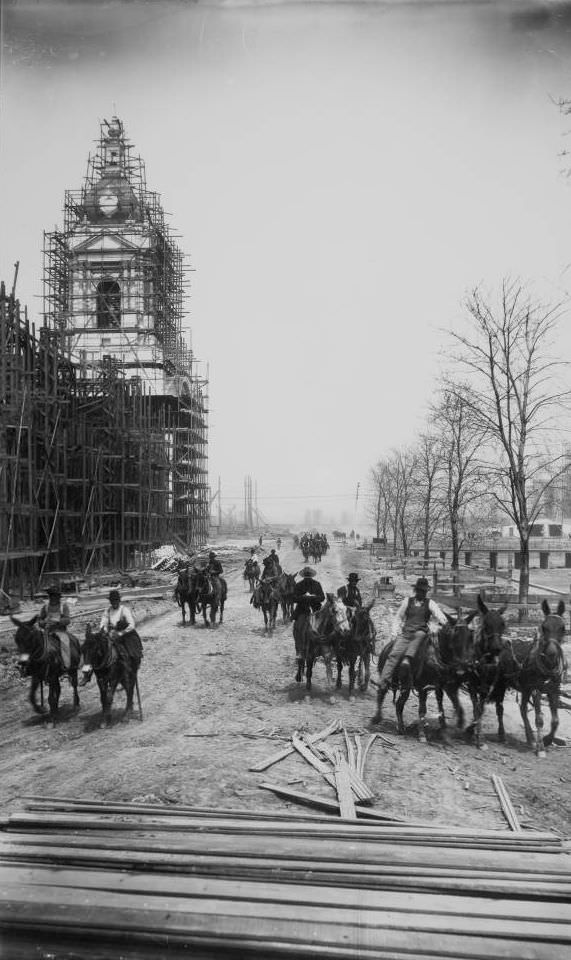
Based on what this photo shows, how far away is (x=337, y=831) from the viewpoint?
209 inches

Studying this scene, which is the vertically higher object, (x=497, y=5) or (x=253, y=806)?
(x=497, y=5)

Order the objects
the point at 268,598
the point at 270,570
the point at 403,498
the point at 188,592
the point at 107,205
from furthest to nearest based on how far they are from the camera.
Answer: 1. the point at 107,205
2. the point at 403,498
3. the point at 270,570
4. the point at 188,592
5. the point at 268,598

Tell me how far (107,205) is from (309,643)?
137 feet

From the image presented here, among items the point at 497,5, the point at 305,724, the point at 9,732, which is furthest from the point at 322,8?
the point at 9,732

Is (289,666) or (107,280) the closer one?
(289,666)

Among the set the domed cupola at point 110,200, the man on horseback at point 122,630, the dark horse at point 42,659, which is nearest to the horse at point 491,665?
the man on horseback at point 122,630

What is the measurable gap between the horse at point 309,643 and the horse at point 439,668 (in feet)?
6.18

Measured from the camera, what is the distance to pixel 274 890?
4.48 metres

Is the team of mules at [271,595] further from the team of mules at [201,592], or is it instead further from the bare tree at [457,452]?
the bare tree at [457,452]

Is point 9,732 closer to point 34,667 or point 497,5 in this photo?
point 34,667

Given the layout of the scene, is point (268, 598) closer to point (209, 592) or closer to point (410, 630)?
point (209, 592)

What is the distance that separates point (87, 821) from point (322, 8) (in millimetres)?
6975

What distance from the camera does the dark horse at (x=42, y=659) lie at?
30.2ft

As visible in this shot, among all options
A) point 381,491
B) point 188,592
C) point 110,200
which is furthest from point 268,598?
point 110,200
